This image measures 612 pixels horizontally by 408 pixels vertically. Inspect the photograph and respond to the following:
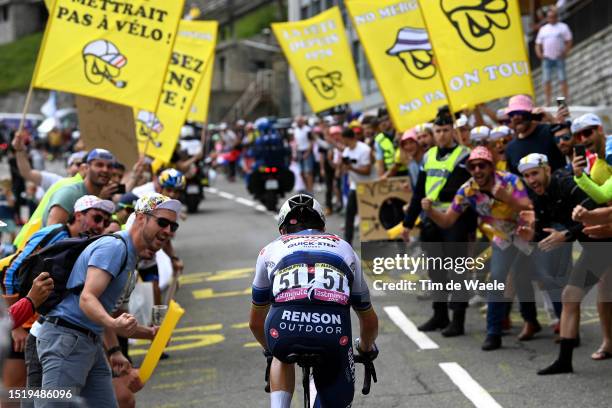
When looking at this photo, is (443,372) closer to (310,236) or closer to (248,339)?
(248,339)

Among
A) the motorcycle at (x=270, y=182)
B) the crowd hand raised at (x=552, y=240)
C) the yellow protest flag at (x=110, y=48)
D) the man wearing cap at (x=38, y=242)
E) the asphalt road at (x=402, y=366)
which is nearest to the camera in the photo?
the man wearing cap at (x=38, y=242)

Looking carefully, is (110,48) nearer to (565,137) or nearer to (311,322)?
(565,137)

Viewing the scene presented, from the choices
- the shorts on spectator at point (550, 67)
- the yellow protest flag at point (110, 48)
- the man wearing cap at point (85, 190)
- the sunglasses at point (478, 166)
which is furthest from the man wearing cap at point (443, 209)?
the shorts on spectator at point (550, 67)

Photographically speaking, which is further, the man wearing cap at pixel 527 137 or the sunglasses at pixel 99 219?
the man wearing cap at pixel 527 137

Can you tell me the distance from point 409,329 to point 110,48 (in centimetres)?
420

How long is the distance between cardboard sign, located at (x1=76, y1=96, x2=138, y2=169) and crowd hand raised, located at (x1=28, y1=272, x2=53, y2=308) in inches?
270

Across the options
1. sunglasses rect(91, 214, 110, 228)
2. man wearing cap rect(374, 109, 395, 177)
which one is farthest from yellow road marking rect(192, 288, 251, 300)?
sunglasses rect(91, 214, 110, 228)

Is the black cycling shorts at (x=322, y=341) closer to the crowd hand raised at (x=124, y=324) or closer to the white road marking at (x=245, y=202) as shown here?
the crowd hand raised at (x=124, y=324)

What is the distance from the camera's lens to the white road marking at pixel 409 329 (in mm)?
10347

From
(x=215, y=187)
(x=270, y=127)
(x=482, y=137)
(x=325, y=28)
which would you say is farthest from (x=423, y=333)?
(x=215, y=187)

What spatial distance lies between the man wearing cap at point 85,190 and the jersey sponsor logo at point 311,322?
3100 millimetres

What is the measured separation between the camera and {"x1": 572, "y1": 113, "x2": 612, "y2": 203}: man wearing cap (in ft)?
28.5

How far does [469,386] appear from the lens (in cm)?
870

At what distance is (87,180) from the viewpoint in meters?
8.55
